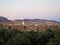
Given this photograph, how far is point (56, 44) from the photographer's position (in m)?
18.3

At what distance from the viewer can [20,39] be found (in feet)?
76.8

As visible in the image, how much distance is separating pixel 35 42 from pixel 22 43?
2.46 m

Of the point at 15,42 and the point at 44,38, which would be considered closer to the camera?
the point at 15,42

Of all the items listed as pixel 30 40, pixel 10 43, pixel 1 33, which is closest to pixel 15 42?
pixel 10 43

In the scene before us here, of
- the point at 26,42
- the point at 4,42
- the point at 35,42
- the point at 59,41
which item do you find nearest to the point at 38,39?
the point at 35,42

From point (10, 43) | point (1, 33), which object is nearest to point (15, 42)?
point (10, 43)

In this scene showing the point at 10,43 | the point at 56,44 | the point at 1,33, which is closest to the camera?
the point at 56,44

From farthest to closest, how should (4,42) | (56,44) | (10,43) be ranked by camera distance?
(4,42), (10,43), (56,44)

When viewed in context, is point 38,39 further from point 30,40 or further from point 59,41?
point 59,41

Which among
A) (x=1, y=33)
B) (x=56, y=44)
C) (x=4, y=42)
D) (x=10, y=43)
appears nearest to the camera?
(x=56, y=44)

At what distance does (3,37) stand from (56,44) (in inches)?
365

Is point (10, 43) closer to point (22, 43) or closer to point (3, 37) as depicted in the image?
point (22, 43)

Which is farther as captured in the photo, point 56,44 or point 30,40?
point 30,40

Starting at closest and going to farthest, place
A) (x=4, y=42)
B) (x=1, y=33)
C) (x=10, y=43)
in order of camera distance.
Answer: (x=10, y=43) < (x=4, y=42) < (x=1, y=33)
